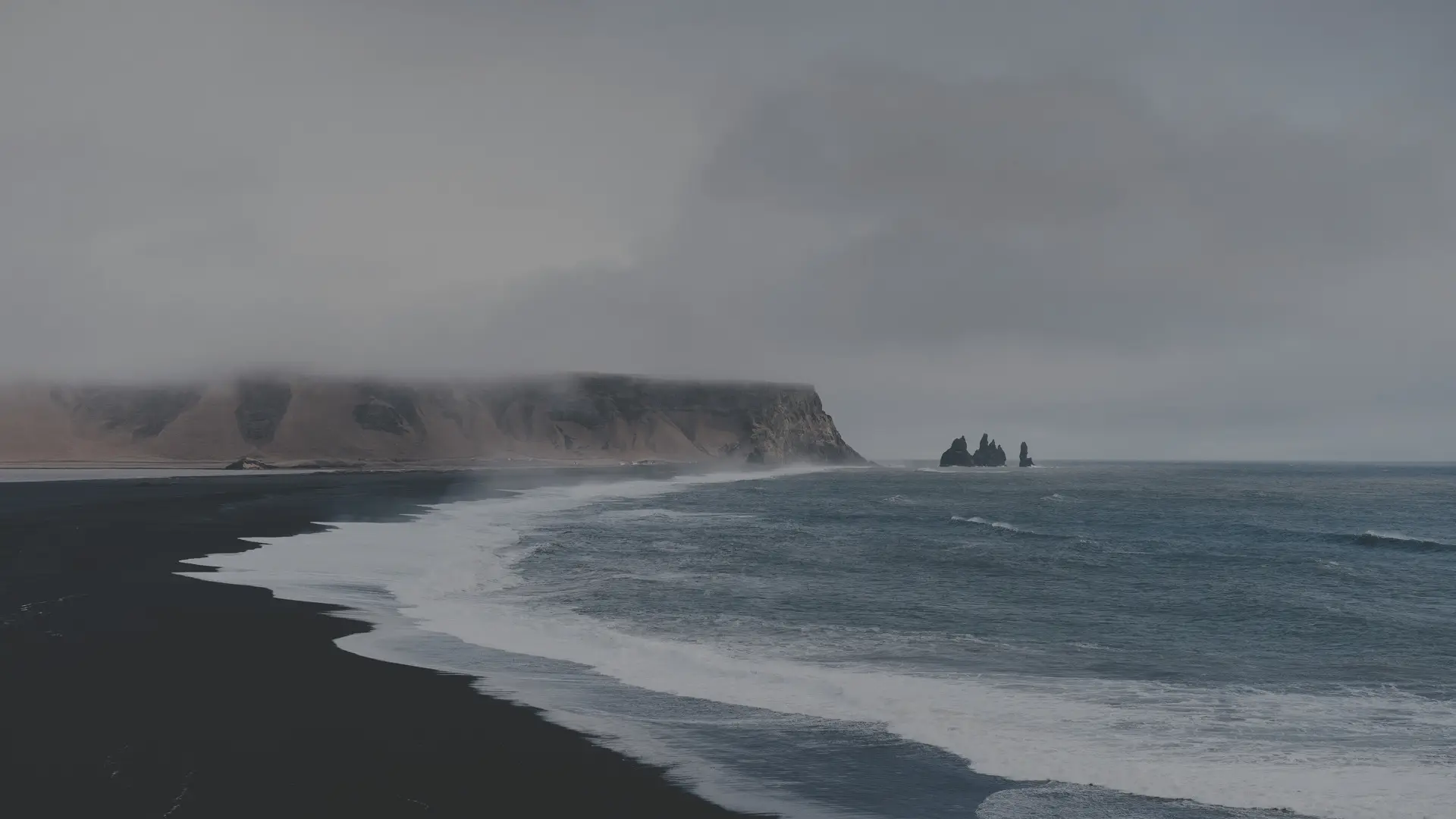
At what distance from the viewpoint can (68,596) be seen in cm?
2052

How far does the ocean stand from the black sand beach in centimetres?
→ 90

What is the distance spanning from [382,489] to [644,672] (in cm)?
7215

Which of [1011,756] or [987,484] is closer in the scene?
[1011,756]

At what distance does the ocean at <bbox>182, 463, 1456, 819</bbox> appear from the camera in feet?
34.5

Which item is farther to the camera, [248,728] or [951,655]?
[951,655]

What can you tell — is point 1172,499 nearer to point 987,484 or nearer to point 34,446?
point 987,484

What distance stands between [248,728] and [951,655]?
11.5 metres

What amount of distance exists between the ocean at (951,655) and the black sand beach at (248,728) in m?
0.90

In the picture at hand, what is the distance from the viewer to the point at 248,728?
11.1m

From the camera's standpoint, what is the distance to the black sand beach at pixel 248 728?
29.5 ft

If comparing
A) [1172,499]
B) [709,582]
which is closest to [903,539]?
[709,582]

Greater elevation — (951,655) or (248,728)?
(248,728)

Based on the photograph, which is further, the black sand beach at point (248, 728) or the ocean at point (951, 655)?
the ocean at point (951, 655)

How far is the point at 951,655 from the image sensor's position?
17.8m
